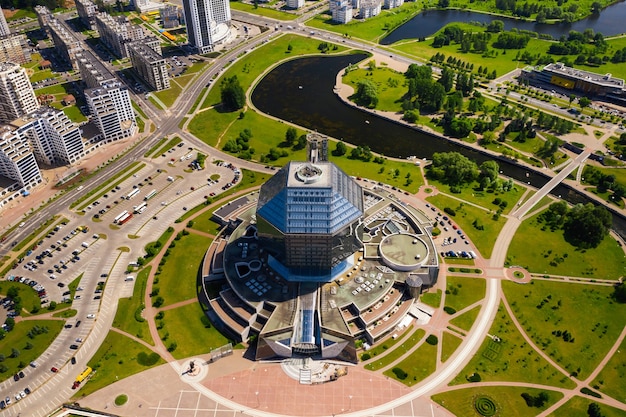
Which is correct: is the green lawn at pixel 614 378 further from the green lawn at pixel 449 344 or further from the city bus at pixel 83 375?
the city bus at pixel 83 375

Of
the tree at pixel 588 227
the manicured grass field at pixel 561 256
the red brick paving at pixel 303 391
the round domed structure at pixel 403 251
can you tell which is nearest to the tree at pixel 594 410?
the red brick paving at pixel 303 391

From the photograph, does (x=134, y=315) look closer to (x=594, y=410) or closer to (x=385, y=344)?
(x=385, y=344)

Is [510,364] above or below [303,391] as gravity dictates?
below

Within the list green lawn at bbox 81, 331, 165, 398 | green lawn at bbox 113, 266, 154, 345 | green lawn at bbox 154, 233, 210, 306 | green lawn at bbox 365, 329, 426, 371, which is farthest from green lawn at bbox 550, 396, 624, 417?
green lawn at bbox 113, 266, 154, 345

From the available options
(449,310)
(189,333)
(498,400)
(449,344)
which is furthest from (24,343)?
(498,400)

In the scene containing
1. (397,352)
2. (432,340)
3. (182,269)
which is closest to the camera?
(397,352)
